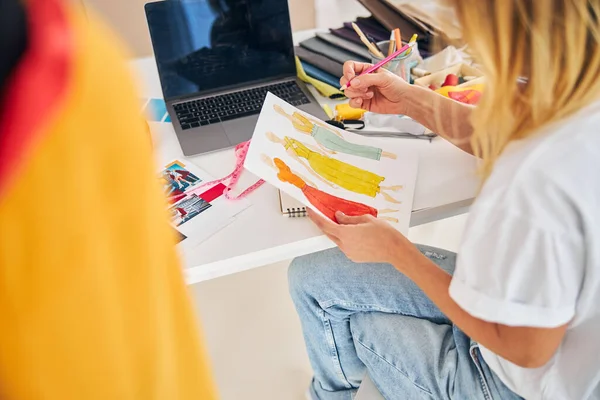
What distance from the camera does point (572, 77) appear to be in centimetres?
56

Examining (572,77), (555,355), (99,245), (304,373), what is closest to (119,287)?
(99,245)

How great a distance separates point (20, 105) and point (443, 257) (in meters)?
0.89

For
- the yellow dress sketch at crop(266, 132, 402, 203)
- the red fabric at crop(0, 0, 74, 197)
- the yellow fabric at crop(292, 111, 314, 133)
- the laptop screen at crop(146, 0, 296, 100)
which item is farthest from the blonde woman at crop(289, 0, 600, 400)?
the laptop screen at crop(146, 0, 296, 100)

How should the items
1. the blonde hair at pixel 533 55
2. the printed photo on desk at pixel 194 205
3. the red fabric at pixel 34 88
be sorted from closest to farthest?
the red fabric at pixel 34 88, the blonde hair at pixel 533 55, the printed photo on desk at pixel 194 205

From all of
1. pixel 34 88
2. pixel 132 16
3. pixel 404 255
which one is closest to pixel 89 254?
pixel 34 88

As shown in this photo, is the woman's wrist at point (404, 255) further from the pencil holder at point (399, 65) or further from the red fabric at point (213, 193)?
the pencil holder at point (399, 65)

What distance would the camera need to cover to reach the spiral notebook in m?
0.89

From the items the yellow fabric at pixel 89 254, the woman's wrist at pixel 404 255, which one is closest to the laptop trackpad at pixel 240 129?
the woman's wrist at pixel 404 255

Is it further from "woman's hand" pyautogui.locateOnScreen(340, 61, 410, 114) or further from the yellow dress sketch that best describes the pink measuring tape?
"woman's hand" pyautogui.locateOnScreen(340, 61, 410, 114)

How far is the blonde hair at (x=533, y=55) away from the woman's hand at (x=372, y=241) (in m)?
0.24

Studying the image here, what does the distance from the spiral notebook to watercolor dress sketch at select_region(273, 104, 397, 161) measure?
0.13 meters

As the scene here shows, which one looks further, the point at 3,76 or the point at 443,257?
the point at 443,257

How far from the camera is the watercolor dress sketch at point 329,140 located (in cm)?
99

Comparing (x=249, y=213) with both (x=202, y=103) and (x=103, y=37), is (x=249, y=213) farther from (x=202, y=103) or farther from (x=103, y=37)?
(x=103, y=37)
